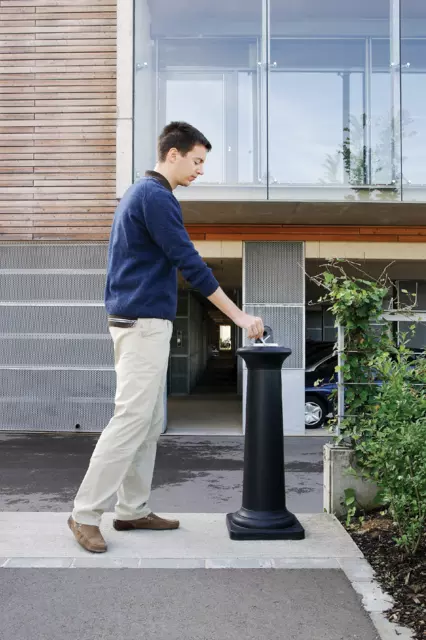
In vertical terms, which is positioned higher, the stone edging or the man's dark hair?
the man's dark hair

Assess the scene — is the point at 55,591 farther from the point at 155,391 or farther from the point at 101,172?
the point at 101,172

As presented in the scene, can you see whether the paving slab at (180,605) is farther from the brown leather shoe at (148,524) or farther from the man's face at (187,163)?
the man's face at (187,163)

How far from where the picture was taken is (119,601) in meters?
2.60

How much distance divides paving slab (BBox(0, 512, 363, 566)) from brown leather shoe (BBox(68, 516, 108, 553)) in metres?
0.04

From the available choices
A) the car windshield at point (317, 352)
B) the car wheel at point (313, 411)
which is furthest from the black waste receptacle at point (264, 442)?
the car windshield at point (317, 352)

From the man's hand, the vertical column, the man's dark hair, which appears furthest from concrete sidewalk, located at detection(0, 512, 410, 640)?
the vertical column

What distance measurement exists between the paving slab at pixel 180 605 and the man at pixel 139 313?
15.0 inches

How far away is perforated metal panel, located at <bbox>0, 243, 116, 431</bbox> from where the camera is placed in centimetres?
1027

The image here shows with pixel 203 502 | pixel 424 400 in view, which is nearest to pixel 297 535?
pixel 424 400

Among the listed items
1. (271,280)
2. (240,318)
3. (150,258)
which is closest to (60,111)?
(271,280)

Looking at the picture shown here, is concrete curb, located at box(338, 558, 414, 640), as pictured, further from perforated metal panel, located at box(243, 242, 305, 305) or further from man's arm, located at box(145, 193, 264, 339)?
perforated metal panel, located at box(243, 242, 305, 305)

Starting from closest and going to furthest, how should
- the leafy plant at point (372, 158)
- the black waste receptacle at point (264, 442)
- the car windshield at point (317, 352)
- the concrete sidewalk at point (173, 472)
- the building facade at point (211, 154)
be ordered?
1. the black waste receptacle at point (264, 442)
2. the concrete sidewalk at point (173, 472)
3. the leafy plant at point (372, 158)
4. the building facade at point (211, 154)
5. the car windshield at point (317, 352)

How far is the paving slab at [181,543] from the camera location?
10.2 feet

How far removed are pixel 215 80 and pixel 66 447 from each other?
18.5 ft
